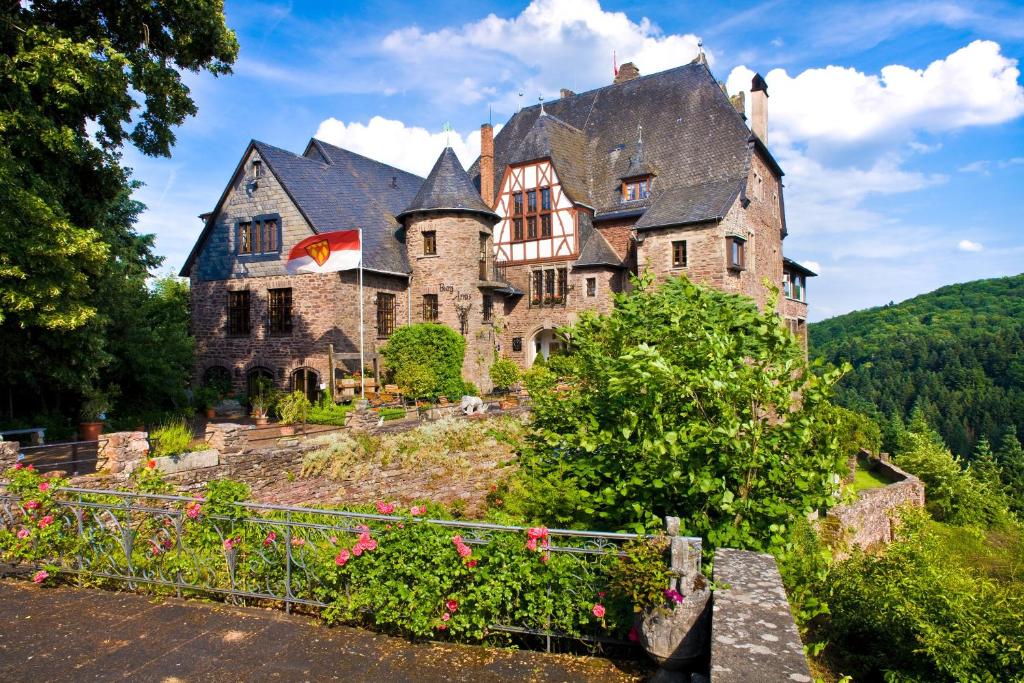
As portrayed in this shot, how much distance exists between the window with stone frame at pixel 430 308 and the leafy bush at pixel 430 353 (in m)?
1.35

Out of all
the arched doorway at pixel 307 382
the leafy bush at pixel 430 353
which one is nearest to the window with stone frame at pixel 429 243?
the leafy bush at pixel 430 353

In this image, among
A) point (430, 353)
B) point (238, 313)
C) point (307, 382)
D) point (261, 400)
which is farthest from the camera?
point (238, 313)

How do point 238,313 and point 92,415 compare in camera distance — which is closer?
point 92,415

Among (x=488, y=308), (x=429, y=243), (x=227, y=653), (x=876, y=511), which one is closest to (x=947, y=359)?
(x=876, y=511)

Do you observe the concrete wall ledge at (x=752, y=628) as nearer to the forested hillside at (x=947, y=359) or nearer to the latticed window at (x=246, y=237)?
the latticed window at (x=246, y=237)

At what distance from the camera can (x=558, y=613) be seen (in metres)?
5.08

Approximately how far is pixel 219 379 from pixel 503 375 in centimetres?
1116

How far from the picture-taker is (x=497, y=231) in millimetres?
31141

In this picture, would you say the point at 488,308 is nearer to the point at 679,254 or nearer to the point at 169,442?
the point at 679,254

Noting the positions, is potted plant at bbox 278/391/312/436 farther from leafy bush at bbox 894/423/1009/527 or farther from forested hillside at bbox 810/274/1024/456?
forested hillside at bbox 810/274/1024/456

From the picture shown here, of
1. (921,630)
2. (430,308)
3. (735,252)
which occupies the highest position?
(735,252)

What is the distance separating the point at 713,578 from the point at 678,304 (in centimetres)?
359

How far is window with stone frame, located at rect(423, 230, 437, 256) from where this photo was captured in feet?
85.0

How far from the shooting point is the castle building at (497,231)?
952 inches
